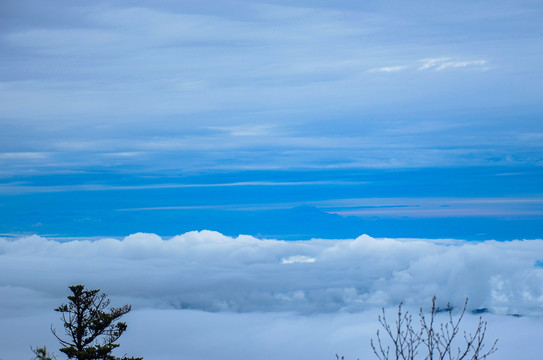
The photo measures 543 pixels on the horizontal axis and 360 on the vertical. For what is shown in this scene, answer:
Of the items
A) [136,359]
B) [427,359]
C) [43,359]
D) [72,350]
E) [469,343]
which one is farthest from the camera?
[136,359]

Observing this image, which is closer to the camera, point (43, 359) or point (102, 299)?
point (43, 359)

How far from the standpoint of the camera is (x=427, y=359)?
11.0 m

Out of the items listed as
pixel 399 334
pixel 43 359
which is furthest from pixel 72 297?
pixel 399 334

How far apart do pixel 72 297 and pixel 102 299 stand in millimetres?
1508

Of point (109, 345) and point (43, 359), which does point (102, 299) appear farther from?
point (43, 359)

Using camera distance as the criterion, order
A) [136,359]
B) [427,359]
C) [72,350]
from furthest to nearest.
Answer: [136,359] < [72,350] < [427,359]

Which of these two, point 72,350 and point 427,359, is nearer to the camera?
point 427,359

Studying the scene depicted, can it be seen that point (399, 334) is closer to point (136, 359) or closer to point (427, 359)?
point (427, 359)

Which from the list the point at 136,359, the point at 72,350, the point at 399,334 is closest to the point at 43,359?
the point at 399,334

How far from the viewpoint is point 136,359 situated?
30.2 meters

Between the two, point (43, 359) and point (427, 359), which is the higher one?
point (43, 359)

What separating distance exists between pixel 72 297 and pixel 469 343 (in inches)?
922

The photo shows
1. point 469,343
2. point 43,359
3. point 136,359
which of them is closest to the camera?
point 469,343

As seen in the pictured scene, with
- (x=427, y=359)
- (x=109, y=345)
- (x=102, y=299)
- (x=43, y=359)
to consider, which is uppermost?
(x=102, y=299)
